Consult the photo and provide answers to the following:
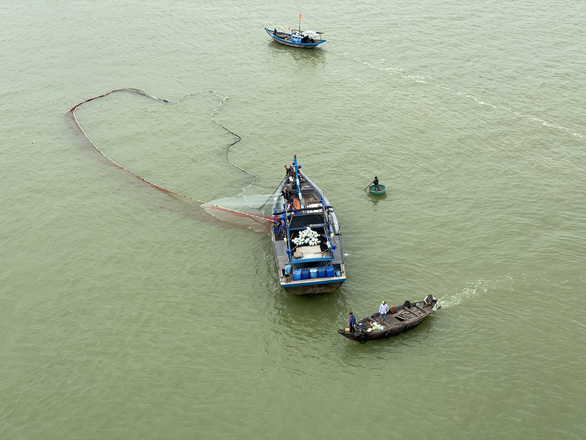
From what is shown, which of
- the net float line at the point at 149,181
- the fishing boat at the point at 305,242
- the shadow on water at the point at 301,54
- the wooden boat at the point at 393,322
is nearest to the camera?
the wooden boat at the point at 393,322

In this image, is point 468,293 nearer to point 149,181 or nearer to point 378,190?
point 378,190

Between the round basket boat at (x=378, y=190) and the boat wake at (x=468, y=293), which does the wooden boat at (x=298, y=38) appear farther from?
the boat wake at (x=468, y=293)

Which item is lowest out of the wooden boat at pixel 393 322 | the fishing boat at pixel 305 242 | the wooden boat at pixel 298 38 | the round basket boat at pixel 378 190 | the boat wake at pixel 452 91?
the wooden boat at pixel 393 322

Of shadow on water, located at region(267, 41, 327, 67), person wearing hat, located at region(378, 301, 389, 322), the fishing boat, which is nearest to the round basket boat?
the fishing boat

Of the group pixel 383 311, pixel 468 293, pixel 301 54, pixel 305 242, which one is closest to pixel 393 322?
pixel 383 311

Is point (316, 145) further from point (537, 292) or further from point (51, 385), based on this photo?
point (51, 385)

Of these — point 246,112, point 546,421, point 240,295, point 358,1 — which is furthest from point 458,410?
point 358,1

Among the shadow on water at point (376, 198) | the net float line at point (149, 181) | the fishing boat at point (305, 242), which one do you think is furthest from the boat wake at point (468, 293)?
the net float line at point (149, 181)
